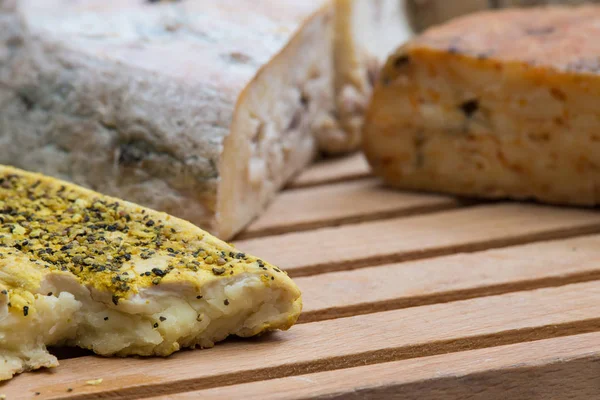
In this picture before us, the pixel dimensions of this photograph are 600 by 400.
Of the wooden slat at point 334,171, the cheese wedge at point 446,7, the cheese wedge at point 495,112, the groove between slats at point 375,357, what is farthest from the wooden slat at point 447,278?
the cheese wedge at point 446,7

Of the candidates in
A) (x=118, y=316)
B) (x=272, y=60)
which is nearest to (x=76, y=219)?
(x=118, y=316)

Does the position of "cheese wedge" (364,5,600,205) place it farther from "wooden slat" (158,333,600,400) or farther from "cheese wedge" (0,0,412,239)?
"wooden slat" (158,333,600,400)

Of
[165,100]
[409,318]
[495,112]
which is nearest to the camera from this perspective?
[409,318]

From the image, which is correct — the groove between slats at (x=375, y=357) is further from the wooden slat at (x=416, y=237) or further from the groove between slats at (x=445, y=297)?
→ the wooden slat at (x=416, y=237)

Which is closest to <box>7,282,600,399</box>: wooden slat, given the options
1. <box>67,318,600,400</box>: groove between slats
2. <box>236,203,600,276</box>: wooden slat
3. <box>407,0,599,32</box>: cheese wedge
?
<box>67,318,600,400</box>: groove between slats

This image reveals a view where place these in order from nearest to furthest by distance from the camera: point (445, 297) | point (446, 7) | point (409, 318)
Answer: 1. point (409, 318)
2. point (445, 297)
3. point (446, 7)

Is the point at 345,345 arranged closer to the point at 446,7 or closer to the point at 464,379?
the point at 464,379

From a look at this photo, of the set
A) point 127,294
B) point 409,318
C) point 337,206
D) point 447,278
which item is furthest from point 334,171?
point 127,294

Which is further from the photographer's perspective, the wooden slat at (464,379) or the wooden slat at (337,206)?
the wooden slat at (337,206)
